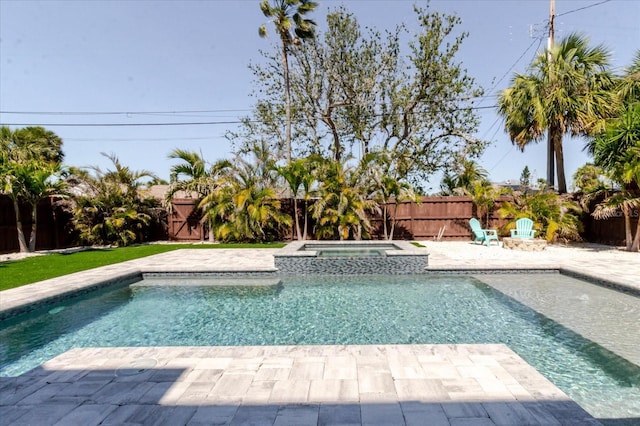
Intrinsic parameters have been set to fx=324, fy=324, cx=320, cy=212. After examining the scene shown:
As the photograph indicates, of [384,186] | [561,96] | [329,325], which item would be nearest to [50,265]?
[329,325]

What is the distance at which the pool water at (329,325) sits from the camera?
3273mm

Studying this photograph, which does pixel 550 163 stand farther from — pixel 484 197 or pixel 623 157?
pixel 623 157

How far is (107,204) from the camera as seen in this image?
1234cm

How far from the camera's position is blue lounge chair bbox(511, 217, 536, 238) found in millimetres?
10844

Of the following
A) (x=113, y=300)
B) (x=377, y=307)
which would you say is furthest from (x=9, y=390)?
(x=377, y=307)

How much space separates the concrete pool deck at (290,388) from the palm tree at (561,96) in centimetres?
1117

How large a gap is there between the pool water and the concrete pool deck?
72cm

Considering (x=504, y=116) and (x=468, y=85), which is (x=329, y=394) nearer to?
(x=504, y=116)

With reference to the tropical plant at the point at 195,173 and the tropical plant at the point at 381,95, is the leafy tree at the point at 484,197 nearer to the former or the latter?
the tropical plant at the point at 381,95

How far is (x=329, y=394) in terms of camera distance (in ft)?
8.02

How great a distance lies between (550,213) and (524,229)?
1.43m

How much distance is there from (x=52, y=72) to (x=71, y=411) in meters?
15.6

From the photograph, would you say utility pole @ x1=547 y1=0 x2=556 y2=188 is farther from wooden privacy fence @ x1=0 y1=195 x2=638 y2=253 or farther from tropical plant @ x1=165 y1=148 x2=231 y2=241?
tropical plant @ x1=165 y1=148 x2=231 y2=241

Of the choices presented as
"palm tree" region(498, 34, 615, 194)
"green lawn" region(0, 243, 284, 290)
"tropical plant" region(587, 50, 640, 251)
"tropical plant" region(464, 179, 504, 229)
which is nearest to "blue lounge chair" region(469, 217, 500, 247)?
"tropical plant" region(464, 179, 504, 229)
